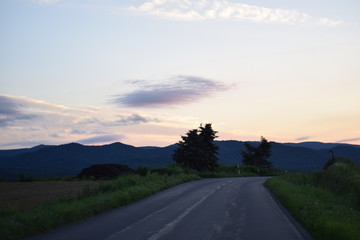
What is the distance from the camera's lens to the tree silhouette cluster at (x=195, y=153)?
5678cm

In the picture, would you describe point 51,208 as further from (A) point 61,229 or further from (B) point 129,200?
(B) point 129,200

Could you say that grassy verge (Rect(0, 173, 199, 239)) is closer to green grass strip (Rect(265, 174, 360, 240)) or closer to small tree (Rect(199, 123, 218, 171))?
green grass strip (Rect(265, 174, 360, 240))

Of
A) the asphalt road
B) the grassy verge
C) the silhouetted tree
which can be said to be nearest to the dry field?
the grassy verge

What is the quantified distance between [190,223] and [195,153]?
44.8 metres

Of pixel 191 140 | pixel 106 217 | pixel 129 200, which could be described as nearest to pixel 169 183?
pixel 129 200

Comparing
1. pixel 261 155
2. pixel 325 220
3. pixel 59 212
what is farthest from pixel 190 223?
pixel 261 155

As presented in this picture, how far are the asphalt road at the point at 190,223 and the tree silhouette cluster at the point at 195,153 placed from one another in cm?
3957

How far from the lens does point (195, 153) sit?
5672 cm

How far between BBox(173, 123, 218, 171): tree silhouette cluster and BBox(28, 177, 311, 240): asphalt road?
39.6m

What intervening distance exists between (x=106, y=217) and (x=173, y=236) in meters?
4.47

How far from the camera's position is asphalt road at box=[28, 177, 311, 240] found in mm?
10086

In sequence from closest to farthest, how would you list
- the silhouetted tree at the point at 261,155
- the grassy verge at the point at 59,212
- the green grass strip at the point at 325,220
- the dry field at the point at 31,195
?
the green grass strip at the point at 325,220
the grassy verge at the point at 59,212
the dry field at the point at 31,195
the silhouetted tree at the point at 261,155

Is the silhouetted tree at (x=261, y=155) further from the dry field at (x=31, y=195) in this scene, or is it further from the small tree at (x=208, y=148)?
the dry field at (x=31, y=195)

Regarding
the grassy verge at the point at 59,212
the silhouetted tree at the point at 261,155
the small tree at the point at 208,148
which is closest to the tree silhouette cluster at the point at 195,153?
the small tree at the point at 208,148
